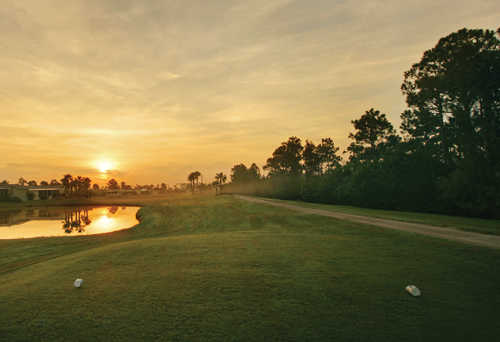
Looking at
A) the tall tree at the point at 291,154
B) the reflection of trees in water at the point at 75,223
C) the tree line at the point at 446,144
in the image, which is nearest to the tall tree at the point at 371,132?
the tree line at the point at 446,144

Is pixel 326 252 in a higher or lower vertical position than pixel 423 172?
lower

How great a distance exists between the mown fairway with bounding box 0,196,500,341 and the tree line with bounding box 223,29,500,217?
16.8m

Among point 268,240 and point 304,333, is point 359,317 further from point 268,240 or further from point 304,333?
point 268,240

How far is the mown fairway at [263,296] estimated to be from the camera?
13.1ft

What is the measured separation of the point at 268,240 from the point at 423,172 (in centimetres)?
2400

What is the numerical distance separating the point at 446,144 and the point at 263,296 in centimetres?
3086

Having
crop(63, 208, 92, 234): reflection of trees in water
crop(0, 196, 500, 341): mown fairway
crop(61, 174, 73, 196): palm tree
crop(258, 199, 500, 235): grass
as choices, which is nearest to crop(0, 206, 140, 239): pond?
crop(63, 208, 92, 234): reflection of trees in water

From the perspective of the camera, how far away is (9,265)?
1072cm

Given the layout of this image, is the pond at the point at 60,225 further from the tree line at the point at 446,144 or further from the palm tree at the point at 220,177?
the palm tree at the point at 220,177

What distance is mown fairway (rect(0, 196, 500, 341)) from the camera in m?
4.00

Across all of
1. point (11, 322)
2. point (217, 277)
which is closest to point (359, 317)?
point (217, 277)

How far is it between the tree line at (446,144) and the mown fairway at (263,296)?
1676 cm

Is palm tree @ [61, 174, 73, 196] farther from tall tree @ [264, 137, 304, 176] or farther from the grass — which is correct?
the grass

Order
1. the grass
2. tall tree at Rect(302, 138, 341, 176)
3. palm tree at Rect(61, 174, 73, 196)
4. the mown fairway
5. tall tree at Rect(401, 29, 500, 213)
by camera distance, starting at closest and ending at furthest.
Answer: the mown fairway < the grass < tall tree at Rect(401, 29, 500, 213) < tall tree at Rect(302, 138, 341, 176) < palm tree at Rect(61, 174, 73, 196)
